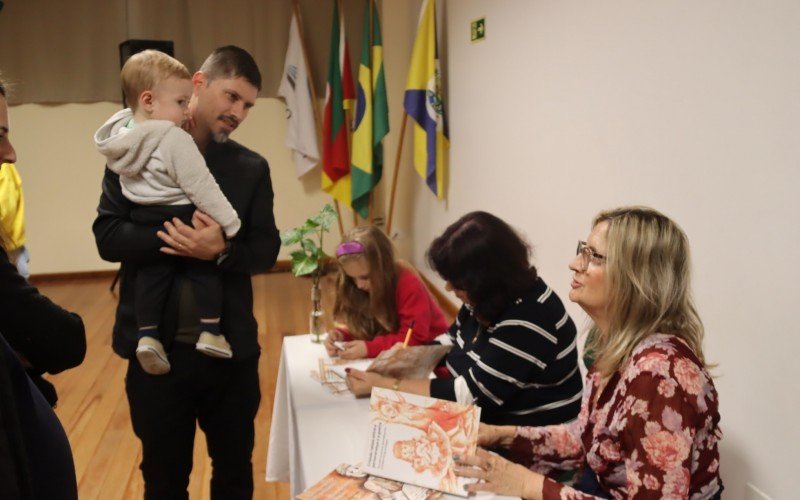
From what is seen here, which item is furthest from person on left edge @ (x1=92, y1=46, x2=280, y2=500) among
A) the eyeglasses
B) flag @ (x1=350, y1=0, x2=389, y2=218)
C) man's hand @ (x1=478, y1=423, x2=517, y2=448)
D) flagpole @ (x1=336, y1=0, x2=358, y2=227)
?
flagpole @ (x1=336, y1=0, x2=358, y2=227)

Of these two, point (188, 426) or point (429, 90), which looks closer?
point (188, 426)

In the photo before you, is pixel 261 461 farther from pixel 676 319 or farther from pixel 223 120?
pixel 676 319

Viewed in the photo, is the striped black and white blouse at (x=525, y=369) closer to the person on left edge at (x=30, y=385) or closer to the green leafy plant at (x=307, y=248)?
the green leafy plant at (x=307, y=248)

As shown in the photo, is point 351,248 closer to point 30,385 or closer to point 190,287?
point 190,287

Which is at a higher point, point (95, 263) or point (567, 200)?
point (567, 200)

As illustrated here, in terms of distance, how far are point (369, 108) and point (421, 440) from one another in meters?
3.79

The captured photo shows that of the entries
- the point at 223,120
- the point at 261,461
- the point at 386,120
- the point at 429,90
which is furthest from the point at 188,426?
the point at 386,120

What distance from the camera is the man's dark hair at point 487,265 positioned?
1.57m

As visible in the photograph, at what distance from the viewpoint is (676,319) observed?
3.87 feet

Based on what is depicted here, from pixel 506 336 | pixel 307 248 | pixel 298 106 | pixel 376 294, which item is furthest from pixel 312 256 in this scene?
pixel 298 106

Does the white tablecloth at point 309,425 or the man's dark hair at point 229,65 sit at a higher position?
the man's dark hair at point 229,65

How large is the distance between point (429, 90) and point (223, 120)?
8.65 feet

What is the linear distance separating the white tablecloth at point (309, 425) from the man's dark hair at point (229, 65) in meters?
0.82

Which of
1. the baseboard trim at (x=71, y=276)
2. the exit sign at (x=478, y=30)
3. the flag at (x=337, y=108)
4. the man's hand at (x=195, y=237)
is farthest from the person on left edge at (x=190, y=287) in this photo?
the baseboard trim at (x=71, y=276)
